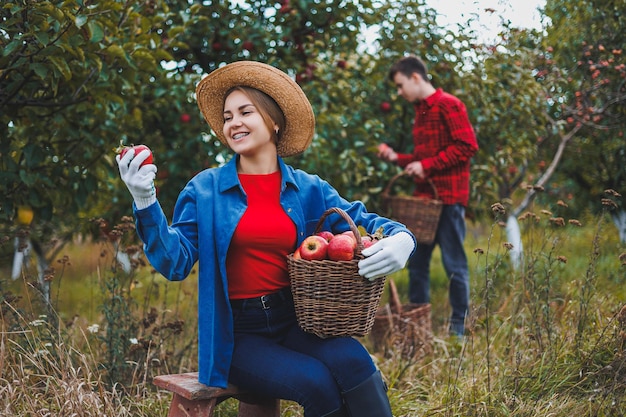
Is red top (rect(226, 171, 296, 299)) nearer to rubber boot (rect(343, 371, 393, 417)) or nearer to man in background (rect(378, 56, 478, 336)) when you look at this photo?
rubber boot (rect(343, 371, 393, 417))

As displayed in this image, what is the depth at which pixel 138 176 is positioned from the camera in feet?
7.18

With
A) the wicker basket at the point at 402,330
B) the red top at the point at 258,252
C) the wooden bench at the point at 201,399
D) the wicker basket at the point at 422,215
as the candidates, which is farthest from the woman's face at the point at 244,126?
the wicker basket at the point at 422,215

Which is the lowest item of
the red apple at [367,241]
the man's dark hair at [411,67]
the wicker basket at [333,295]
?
the wicker basket at [333,295]

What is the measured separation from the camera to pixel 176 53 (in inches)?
206

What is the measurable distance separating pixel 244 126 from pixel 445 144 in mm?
2287

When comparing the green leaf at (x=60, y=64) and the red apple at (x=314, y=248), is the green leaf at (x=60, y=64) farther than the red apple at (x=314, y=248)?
Yes

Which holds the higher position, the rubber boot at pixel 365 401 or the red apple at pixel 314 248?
the red apple at pixel 314 248

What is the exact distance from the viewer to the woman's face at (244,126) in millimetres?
2631

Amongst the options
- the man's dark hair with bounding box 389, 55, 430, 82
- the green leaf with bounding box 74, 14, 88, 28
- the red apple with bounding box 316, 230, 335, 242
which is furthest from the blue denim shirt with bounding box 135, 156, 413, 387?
the man's dark hair with bounding box 389, 55, 430, 82

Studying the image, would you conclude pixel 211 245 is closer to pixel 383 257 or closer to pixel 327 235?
pixel 327 235

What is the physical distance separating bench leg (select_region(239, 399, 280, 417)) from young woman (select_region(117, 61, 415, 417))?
236mm

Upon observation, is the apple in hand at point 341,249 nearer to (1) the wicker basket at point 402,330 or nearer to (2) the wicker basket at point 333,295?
(2) the wicker basket at point 333,295

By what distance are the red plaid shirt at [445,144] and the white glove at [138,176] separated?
8.71 feet

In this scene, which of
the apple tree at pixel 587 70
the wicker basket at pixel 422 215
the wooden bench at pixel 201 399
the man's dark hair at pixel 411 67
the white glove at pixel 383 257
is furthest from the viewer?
the apple tree at pixel 587 70
